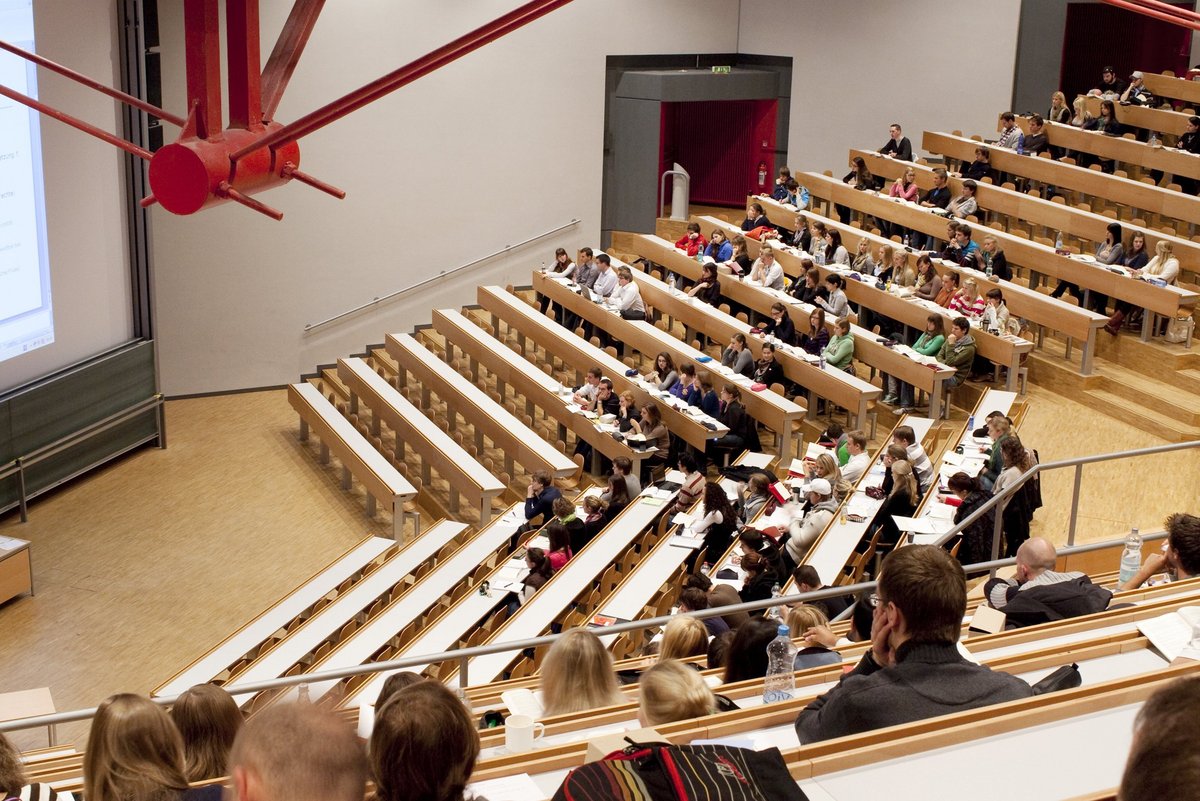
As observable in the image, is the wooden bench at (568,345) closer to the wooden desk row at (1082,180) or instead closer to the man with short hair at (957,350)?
the man with short hair at (957,350)

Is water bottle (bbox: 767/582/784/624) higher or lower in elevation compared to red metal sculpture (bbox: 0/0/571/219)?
lower

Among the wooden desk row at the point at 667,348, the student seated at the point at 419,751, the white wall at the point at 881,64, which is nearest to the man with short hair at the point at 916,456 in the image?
the wooden desk row at the point at 667,348

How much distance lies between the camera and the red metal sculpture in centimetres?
343

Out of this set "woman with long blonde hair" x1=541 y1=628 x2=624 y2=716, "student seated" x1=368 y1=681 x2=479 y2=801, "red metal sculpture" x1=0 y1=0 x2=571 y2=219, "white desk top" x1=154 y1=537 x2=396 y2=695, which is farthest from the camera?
"white desk top" x1=154 y1=537 x2=396 y2=695

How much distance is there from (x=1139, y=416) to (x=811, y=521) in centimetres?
398

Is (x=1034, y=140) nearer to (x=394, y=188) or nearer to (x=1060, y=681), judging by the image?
(x=394, y=188)

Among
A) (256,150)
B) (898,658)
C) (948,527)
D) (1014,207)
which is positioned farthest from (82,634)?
(1014,207)

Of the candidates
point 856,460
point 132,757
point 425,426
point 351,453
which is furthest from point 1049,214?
point 132,757

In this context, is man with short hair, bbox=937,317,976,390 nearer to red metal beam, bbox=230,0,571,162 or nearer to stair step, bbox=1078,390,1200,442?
stair step, bbox=1078,390,1200,442

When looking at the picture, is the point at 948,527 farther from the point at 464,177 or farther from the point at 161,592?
the point at 464,177

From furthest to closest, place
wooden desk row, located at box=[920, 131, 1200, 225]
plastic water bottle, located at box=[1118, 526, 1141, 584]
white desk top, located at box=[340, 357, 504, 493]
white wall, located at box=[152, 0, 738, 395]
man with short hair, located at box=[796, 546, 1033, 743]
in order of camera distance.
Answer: white wall, located at box=[152, 0, 738, 395] < wooden desk row, located at box=[920, 131, 1200, 225] < white desk top, located at box=[340, 357, 504, 493] < plastic water bottle, located at box=[1118, 526, 1141, 584] < man with short hair, located at box=[796, 546, 1033, 743]

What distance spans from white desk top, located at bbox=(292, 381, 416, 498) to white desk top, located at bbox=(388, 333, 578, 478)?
1022 mm

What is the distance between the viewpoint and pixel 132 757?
2.96 metres

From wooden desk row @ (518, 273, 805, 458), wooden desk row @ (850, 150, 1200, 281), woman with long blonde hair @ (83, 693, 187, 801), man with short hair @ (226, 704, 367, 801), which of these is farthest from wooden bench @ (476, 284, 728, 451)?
man with short hair @ (226, 704, 367, 801)
